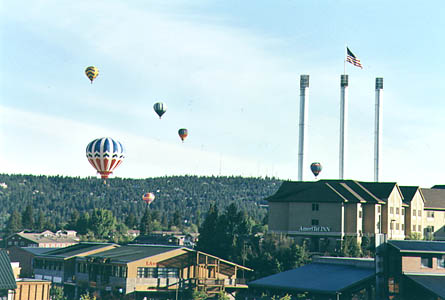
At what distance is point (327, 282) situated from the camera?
9475 cm

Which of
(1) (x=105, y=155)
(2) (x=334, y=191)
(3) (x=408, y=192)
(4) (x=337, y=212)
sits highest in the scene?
(1) (x=105, y=155)

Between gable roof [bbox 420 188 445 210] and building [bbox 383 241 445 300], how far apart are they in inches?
2881

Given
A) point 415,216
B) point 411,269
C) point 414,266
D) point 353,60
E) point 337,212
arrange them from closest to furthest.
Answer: point 411,269 → point 414,266 → point 337,212 → point 353,60 → point 415,216

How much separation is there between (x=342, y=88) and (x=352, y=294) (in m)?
85.7

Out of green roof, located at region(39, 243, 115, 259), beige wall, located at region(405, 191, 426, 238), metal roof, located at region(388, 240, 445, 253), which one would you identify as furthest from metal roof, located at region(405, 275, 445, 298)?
beige wall, located at region(405, 191, 426, 238)

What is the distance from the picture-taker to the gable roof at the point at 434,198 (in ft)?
540

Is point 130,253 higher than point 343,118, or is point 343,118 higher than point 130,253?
point 343,118

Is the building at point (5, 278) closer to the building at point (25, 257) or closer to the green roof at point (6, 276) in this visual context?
the green roof at point (6, 276)

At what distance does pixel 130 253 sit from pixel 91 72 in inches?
1325

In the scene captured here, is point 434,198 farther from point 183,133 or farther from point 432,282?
point 432,282

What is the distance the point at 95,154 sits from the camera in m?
125

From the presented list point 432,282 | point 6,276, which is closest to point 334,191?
point 432,282

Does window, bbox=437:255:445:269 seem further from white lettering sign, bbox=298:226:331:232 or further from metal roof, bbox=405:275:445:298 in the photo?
white lettering sign, bbox=298:226:331:232

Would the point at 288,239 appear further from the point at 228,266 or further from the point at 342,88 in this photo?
the point at 342,88
